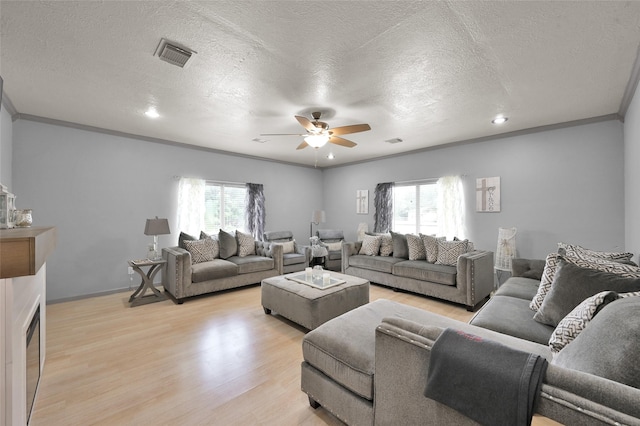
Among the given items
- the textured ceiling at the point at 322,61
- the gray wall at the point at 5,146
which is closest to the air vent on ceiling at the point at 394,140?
the textured ceiling at the point at 322,61

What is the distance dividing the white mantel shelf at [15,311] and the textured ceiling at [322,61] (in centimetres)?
155

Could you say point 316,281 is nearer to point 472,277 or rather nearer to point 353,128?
point 353,128

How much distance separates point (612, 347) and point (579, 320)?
557 millimetres

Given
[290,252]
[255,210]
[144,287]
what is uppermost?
[255,210]

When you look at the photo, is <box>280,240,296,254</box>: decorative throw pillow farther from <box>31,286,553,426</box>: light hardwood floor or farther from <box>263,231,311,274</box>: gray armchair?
<box>31,286,553,426</box>: light hardwood floor

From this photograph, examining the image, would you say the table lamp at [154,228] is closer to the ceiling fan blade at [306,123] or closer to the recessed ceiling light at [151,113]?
the recessed ceiling light at [151,113]

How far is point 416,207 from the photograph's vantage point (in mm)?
5512

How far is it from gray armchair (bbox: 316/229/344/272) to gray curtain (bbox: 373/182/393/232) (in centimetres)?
98

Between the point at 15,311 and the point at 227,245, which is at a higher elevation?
the point at 15,311

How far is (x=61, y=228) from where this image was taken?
3750 mm

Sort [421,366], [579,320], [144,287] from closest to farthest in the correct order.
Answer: [421,366], [579,320], [144,287]

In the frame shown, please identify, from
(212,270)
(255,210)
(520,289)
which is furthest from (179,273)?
(520,289)

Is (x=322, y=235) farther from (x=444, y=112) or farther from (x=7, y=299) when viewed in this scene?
(x=7, y=299)

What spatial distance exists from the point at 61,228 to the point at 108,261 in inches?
30.2
